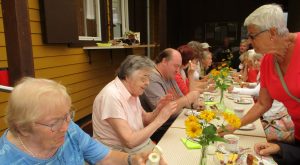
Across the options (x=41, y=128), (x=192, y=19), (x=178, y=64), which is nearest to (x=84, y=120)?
(x=178, y=64)

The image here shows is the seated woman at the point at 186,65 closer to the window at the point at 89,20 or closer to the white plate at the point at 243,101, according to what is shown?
the white plate at the point at 243,101

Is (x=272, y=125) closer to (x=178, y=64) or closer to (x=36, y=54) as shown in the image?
(x=178, y=64)

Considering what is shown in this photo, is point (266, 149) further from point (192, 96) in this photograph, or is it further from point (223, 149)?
point (192, 96)

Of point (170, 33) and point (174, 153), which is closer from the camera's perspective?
point (174, 153)

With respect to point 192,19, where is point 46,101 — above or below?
below

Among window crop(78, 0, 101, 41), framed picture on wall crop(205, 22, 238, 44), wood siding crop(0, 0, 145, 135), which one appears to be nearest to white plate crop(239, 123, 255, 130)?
wood siding crop(0, 0, 145, 135)

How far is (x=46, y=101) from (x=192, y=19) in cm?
881

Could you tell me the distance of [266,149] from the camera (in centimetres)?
136

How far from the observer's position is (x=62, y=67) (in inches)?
132

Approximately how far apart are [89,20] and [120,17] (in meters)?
1.24

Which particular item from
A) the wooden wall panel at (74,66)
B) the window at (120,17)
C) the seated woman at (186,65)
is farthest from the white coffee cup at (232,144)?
the window at (120,17)

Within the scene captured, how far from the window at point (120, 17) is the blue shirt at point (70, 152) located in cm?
393

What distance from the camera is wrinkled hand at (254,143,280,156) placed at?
53.3 inches

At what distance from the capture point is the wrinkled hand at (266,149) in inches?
53.3
